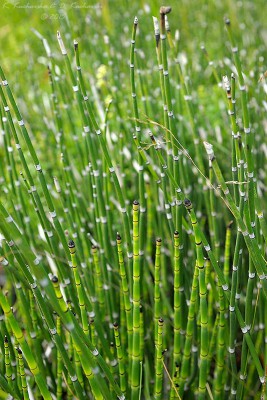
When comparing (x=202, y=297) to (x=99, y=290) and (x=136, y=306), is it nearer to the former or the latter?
(x=136, y=306)

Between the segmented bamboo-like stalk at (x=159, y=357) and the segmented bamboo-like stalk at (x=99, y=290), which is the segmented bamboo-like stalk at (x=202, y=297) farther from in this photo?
the segmented bamboo-like stalk at (x=99, y=290)

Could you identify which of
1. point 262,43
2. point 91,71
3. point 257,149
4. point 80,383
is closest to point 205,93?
point 262,43

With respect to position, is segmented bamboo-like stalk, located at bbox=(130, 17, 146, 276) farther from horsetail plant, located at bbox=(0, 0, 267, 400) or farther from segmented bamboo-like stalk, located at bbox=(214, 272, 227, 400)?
segmented bamboo-like stalk, located at bbox=(214, 272, 227, 400)

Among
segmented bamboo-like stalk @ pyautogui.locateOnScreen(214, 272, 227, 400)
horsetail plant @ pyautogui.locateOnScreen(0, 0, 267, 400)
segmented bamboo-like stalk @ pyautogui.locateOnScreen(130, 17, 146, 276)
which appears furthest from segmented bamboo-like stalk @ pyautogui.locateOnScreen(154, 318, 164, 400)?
segmented bamboo-like stalk @ pyautogui.locateOnScreen(130, 17, 146, 276)

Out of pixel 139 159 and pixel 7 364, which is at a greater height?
pixel 139 159

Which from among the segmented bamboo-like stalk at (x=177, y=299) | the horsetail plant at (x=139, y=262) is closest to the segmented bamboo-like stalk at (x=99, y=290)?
the horsetail plant at (x=139, y=262)

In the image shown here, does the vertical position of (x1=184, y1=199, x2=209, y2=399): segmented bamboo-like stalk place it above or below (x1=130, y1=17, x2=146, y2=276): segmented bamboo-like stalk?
below

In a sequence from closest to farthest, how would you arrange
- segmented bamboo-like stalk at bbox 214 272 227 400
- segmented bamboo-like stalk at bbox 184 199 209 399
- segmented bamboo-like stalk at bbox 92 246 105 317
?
segmented bamboo-like stalk at bbox 184 199 209 399, segmented bamboo-like stalk at bbox 214 272 227 400, segmented bamboo-like stalk at bbox 92 246 105 317

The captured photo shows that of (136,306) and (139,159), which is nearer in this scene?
(136,306)

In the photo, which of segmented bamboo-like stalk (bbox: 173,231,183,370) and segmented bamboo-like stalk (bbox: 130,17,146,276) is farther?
segmented bamboo-like stalk (bbox: 130,17,146,276)

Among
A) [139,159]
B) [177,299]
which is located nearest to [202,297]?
[177,299]

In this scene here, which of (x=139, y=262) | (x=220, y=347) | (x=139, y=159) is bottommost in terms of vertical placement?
(x=220, y=347)

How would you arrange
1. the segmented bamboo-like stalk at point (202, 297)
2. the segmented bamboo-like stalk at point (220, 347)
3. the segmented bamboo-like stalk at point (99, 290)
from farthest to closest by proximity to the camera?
the segmented bamboo-like stalk at point (99, 290)
the segmented bamboo-like stalk at point (220, 347)
the segmented bamboo-like stalk at point (202, 297)
